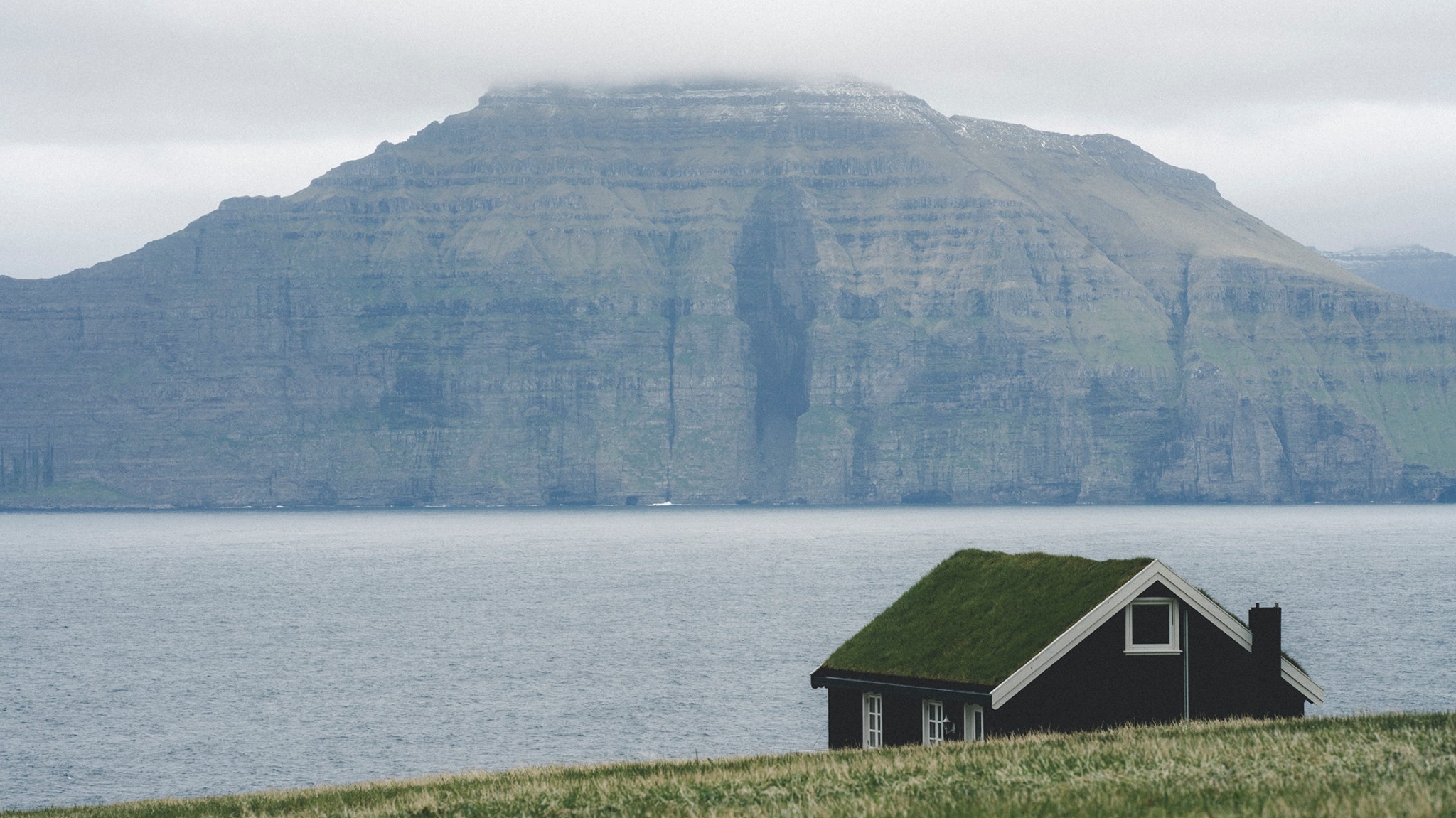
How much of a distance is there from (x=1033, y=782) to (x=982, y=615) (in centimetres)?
1668

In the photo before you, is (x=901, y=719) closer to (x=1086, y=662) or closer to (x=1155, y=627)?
(x=1086, y=662)

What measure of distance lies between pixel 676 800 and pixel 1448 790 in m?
11.1

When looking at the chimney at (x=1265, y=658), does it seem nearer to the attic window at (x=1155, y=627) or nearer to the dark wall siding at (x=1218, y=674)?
the dark wall siding at (x=1218, y=674)

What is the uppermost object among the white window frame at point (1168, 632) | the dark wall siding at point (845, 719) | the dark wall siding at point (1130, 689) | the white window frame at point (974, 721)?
the white window frame at point (1168, 632)

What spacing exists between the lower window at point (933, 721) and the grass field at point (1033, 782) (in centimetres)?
535

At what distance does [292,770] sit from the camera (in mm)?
75562

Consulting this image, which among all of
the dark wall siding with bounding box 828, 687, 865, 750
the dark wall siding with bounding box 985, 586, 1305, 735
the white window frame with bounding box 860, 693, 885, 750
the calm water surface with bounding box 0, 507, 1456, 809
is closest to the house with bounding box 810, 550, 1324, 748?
the dark wall siding with bounding box 985, 586, 1305, 735

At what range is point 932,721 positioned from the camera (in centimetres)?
4141

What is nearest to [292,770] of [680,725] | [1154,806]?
[680,725]

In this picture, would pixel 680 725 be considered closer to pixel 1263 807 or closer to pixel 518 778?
pixel 518 778

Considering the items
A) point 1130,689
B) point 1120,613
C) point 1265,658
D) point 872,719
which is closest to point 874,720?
point 872,719

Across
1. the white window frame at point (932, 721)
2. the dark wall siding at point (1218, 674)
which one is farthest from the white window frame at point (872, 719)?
the dark wall siding at point (1218, 674)

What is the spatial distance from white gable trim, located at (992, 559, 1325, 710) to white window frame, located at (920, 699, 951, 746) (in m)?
2.60

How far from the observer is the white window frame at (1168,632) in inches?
1563
